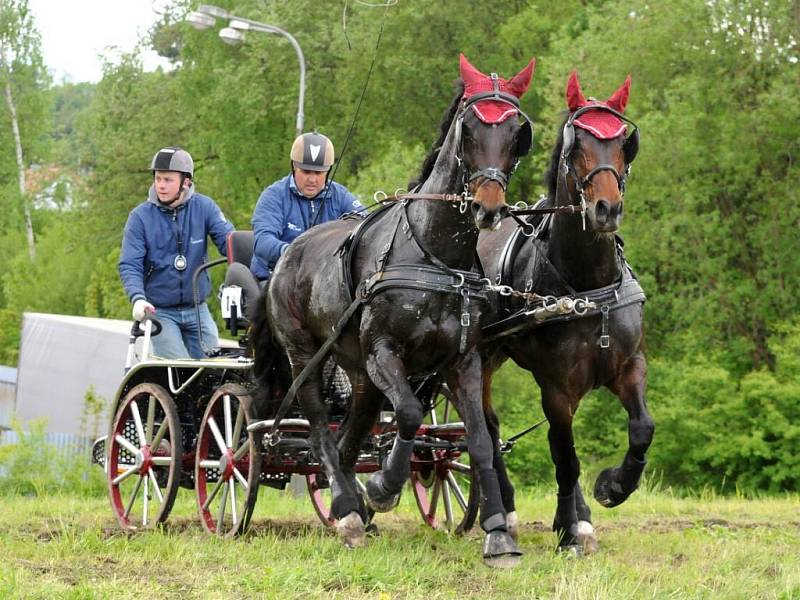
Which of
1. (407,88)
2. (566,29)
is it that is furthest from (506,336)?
(407,88)

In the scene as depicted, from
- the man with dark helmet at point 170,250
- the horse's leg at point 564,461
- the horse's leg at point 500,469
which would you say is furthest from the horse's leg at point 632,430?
the man with dark helmet at point 170,250

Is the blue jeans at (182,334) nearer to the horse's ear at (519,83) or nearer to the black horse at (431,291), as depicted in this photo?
the black horse at (431,291)

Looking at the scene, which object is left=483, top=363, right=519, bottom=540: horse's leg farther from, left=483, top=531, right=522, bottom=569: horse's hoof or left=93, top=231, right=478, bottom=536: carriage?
left=483, top=531, right=522, bottom=569: horse's hoof

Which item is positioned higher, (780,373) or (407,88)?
(407,88)

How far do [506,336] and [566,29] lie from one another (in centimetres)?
2095

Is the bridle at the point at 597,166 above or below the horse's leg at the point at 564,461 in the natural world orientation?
above

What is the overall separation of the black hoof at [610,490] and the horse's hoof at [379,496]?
1.13 m

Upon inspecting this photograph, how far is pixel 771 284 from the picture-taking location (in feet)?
75.6

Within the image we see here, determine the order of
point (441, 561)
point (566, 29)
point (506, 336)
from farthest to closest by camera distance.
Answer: point (566, 29) → point (506, 336) → point (441, 561)

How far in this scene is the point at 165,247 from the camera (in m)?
9.15

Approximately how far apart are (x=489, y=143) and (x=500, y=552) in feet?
6.22

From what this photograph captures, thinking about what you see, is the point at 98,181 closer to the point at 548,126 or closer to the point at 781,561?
the point at 548,126

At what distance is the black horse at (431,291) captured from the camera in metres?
6.51

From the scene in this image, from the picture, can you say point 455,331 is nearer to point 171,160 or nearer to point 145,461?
point 145,461
